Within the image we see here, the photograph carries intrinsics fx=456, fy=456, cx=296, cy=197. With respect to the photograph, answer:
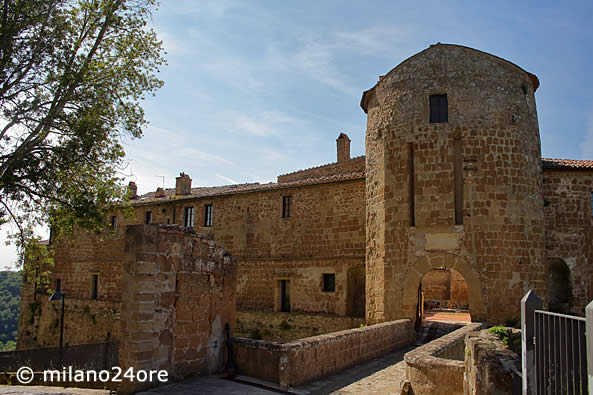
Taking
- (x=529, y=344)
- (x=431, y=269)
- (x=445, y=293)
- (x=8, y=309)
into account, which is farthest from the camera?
(x=8, y=309)

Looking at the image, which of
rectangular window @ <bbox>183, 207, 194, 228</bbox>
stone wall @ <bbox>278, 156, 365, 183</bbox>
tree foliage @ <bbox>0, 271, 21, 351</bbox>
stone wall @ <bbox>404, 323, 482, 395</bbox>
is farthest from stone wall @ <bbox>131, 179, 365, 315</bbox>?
tree foliage @ <bbox>0, 271, 21, 351</bbox>

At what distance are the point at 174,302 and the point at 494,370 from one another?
5.28 metres

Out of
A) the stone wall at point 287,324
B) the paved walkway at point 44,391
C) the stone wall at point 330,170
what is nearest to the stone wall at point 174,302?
the paved walkway at point 44,391

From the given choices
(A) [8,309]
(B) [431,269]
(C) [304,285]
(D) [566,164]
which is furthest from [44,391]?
(A) [8,309]

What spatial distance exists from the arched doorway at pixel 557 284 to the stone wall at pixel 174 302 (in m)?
13.0

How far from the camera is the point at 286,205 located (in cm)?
2147

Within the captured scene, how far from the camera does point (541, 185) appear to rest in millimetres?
15422

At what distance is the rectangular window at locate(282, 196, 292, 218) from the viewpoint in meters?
21.3

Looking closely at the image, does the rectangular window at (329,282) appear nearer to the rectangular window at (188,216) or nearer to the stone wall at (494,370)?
the rectangular window at (188,216)

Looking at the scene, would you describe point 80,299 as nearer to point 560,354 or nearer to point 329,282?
point 329,282

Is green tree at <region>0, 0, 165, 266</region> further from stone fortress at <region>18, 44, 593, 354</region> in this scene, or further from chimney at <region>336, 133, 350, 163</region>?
chimney at <region>336, 133, 350, 163</region>

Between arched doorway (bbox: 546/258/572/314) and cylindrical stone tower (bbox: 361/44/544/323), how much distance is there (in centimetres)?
302

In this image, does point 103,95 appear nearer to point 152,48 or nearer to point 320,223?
point 152,48

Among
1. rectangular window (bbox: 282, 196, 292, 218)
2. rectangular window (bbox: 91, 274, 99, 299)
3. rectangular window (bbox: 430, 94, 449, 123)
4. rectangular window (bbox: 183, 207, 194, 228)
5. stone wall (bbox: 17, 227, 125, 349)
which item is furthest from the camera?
rectangular window (bbox: 91, 274, 99, 299)
